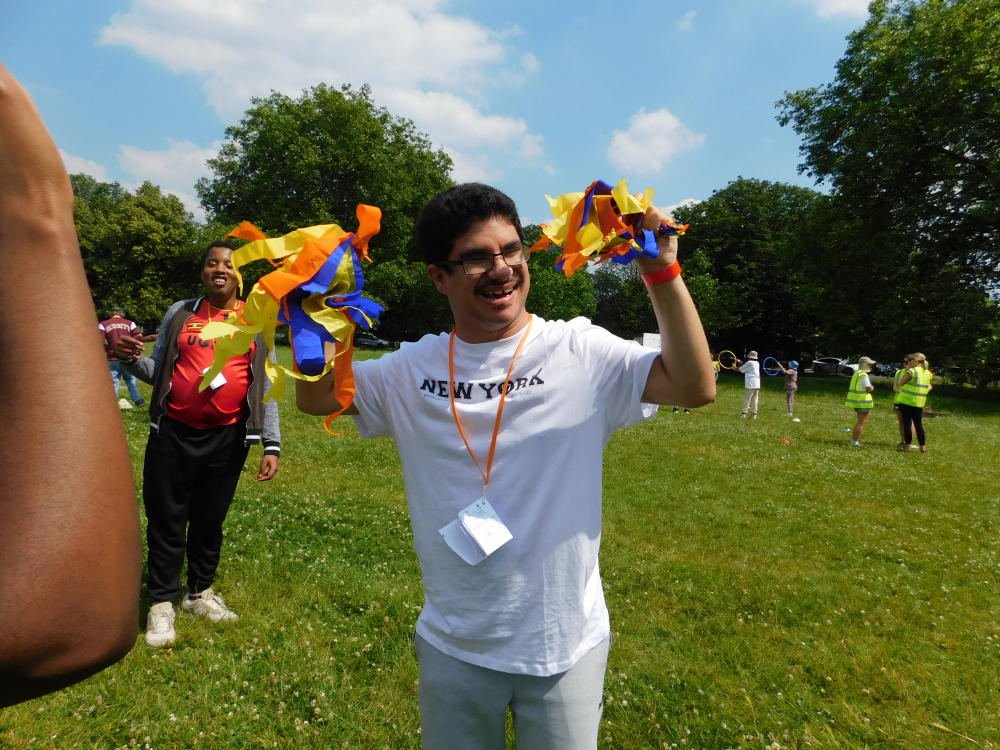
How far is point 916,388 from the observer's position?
11125 millimetres

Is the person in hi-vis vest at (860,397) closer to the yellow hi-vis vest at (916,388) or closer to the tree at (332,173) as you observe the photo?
the yellow hi-vis vest at (916,388)

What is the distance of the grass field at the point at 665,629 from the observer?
3.04m

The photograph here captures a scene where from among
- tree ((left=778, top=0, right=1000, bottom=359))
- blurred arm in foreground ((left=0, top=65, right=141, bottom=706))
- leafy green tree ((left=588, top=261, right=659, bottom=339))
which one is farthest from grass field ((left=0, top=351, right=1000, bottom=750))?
leafy green tree ((left=588, top=261, right=659, bottom=339))

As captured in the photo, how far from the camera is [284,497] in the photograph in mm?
6395

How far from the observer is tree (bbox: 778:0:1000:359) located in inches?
805

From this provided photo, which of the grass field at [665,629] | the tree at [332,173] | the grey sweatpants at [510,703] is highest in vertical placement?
the tree at [332,173]

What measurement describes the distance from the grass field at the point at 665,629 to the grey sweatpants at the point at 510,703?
1597 mm

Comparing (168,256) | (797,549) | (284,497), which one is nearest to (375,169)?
(168,256)

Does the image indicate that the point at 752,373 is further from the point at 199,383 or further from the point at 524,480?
the point at 524,480

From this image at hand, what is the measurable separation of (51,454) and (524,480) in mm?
Result: 1239

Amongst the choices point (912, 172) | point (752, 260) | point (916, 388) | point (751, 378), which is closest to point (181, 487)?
point (916, 388)

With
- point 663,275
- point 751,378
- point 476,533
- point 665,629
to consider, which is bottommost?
point 665,629

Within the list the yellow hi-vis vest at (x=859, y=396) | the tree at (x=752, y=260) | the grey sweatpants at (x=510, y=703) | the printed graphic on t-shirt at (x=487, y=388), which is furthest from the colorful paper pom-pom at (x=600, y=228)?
the tree at (x=752, y=260)

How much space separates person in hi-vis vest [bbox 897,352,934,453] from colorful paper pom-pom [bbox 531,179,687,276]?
12.0m
